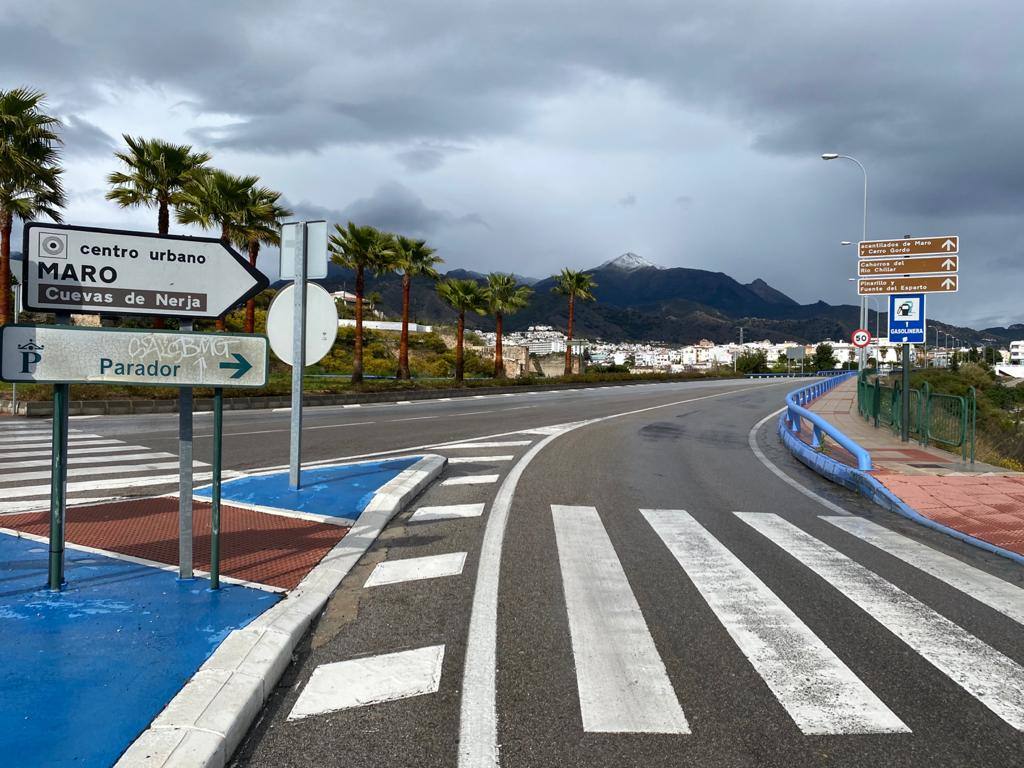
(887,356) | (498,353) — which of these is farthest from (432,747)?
(887,356)

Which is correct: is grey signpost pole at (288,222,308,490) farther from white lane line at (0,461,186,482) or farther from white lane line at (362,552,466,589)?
white lane line at (0,461,186,482)

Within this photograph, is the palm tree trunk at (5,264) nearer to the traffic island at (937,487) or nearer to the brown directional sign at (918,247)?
the traffic island at (937,487)

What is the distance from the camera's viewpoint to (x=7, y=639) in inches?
160

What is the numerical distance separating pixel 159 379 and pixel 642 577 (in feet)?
12.1

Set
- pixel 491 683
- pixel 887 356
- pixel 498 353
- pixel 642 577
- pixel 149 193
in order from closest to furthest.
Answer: pixel 491 683 < pixel 642 577 < pixel 149 193 < pixel 498 353 < pixel 887 356

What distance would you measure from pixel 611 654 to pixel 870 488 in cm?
738

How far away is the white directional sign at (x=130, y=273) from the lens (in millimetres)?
4609

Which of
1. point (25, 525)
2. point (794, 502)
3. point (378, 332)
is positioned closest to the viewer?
point (25, 525)

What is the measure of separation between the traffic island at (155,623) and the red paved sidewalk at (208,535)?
16 mm

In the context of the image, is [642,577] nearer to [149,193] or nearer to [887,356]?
[149,193]

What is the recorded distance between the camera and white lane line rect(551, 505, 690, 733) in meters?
3.50

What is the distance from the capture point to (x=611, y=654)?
424 cm

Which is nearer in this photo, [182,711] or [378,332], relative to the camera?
[182,711]

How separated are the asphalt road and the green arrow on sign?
1639 millimetres
